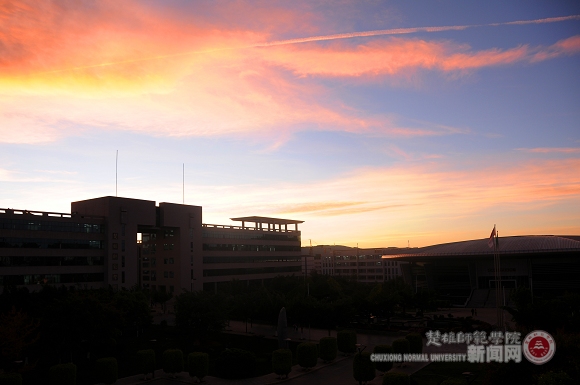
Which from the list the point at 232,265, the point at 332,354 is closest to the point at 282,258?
the point at 232,265

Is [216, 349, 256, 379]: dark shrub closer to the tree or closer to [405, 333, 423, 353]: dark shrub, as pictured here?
[405, 333, 423, 353]: dark shrub

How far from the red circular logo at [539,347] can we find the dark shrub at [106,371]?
93.4 feet

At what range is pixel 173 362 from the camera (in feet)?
125

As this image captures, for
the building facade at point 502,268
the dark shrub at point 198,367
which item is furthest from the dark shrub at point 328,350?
the building facade at point 502,268

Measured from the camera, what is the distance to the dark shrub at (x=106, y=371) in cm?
3522

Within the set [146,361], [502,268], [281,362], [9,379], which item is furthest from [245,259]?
[9,379]

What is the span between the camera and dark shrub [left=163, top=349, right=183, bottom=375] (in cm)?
3803

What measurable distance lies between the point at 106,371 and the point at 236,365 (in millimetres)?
9800

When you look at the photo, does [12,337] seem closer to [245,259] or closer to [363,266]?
[245,259]

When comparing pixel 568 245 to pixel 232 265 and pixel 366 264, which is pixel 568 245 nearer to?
pixel 232 265

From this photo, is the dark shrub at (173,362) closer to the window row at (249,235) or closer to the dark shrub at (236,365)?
the dark shrub at (236,365)

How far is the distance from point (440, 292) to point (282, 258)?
42349 millimetres

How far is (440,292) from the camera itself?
114 metres

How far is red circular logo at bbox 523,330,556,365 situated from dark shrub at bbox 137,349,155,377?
90.5ft
